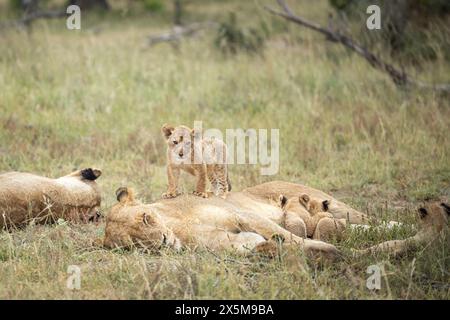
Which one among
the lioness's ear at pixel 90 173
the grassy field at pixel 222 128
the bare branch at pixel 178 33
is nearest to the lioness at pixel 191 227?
the grassy field at pixel 222 128

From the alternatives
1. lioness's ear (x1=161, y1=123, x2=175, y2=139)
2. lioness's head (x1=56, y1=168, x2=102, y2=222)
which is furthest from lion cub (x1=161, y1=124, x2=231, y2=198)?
lioness's head (x1=56, y1=168, x2=102, y2=222)

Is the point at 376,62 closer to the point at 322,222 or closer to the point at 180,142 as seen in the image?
the point at 322,222

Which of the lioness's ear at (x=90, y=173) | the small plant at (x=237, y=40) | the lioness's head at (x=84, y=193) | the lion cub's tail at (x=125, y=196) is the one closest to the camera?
the lion cub's tail at (x=125, y=196)

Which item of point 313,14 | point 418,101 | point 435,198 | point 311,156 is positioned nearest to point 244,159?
point 311,156

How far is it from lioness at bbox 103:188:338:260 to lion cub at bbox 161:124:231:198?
5.1 inches

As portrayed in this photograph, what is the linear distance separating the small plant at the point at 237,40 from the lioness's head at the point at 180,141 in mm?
6490

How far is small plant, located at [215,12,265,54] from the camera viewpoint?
11.5 m

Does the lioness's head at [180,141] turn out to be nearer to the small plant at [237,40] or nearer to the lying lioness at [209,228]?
the lying lioness at [209,228]

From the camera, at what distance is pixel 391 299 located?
416 cm

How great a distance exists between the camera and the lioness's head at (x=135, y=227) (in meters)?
4.61

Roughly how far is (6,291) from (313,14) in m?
11.8

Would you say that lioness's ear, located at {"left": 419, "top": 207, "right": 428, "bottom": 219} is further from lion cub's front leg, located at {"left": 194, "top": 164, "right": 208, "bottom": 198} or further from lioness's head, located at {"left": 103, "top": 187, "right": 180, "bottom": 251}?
lioness's head, located at {"left": 103, "top": 187, "right": 180, "bottom": 251}
